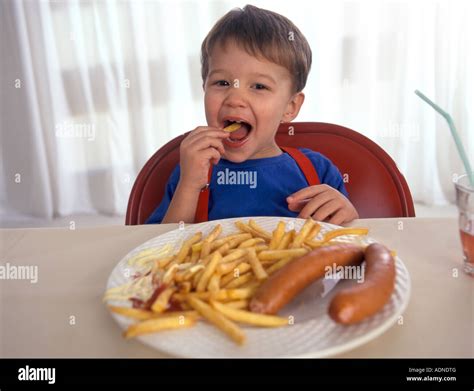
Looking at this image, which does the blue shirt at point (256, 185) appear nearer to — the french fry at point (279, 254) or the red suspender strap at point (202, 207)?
the red suspender strap at point (202, 207)

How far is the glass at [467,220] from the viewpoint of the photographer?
3.22 ft

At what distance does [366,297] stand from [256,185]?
3.35 ft

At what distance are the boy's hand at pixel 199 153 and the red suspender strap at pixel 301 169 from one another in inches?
5.6

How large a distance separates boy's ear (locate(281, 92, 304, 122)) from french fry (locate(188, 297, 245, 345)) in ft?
3.70

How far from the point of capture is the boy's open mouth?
163 cm

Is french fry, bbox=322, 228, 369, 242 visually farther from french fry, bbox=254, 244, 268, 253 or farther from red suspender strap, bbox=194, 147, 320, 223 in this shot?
red suspender strap, bbox=194, 147, 320, 223

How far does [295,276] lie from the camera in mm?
802

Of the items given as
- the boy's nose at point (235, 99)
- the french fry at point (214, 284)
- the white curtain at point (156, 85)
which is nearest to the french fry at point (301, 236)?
the french fry at point (214, 284)

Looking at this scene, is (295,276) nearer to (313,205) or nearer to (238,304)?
(238,304)

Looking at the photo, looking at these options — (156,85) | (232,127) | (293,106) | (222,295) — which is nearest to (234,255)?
(222,295)

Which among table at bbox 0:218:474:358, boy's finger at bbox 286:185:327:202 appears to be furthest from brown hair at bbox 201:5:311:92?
table at bbox 0:218:474:358

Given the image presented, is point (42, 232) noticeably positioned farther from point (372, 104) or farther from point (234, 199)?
point (372, 104)
